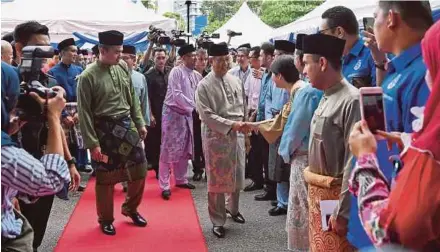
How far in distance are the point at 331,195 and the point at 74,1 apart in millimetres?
6340

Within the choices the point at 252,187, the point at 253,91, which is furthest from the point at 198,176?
the point at 253,91

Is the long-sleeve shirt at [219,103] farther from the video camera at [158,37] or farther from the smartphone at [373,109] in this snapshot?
the video camera at [158,37]

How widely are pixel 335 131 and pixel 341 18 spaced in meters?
0.75

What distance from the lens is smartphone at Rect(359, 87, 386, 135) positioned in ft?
4.41

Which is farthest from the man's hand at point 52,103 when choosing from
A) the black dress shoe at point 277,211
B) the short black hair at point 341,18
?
the black dress shoe at point 277,211

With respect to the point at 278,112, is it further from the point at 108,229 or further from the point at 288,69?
the point at 108,229

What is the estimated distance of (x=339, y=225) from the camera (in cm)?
202

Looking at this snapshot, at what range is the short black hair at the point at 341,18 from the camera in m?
2.62

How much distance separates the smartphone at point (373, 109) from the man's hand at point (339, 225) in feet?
2.47

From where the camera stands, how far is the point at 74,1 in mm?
7512

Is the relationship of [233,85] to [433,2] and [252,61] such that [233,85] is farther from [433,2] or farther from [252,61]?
[252,61]

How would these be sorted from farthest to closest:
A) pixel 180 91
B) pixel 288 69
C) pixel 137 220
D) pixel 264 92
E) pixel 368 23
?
1. pixel 180 91
2. pixel 264 92
3. pixel 137 220
4. pixel 288 69
5. pixel 368 23

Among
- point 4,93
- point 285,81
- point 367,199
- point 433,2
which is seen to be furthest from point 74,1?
point 367,199

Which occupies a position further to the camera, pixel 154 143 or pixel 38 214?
pixel 154 143
